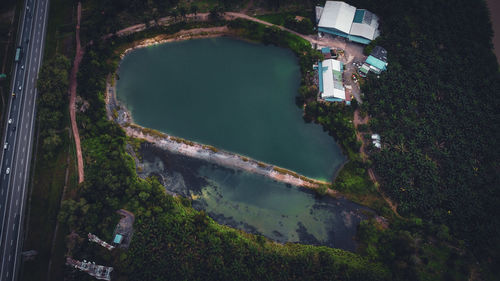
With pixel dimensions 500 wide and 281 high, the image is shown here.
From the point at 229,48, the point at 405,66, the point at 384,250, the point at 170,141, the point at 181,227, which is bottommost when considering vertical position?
the point at 181,227

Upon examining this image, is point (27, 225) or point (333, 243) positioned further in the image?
point (333, 243)

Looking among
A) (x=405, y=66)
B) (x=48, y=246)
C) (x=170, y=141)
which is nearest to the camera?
(x=48, y=246)

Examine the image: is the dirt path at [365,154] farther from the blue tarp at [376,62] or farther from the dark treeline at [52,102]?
the dark treeline at [52,102]

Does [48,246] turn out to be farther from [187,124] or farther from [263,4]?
[263,4]

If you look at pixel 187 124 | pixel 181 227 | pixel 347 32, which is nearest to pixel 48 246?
pixel 181 227

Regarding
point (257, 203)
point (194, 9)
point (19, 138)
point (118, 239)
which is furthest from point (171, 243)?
point (194, 9)

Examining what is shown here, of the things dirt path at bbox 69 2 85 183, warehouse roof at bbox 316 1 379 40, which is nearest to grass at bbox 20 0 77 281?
dirt path at bbox 69 2 85 183

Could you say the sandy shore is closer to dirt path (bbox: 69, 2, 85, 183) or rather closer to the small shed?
dirt path (bbox: 69, 2, 85, 183)
